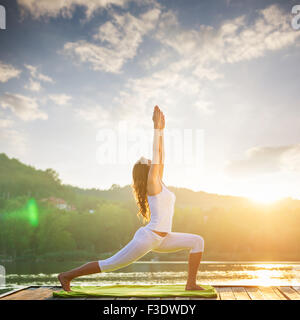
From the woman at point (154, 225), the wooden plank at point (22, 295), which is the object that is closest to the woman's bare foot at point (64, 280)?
the woman at point (154, 225)

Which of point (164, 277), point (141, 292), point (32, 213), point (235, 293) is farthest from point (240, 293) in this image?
point (32, 213)

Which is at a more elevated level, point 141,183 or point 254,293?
point 141,183

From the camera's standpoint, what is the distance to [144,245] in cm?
341

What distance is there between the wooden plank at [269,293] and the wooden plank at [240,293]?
0.16 metres

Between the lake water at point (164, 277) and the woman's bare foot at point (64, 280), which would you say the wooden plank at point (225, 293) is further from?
the lake water at point (164, 277)

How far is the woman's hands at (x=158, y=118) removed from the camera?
353 cm

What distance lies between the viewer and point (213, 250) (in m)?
53.0

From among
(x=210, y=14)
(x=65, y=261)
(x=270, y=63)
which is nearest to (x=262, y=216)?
(x=65, y=261)

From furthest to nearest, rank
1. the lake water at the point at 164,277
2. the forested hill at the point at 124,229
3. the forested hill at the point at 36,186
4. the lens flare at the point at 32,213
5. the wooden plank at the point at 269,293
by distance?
the forested hill at the point at 36,186
the lens flare at the point at 32,213
the forested hill at the point at 124,229
the lake water at the point at 164,277
the wooden plank at the point at 269,293

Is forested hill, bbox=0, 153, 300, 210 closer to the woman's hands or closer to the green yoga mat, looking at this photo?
the green yoga mat

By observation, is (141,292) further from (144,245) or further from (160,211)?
(160,211)

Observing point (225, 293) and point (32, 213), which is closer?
point (225, 293)

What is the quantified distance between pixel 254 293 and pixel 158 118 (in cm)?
184
